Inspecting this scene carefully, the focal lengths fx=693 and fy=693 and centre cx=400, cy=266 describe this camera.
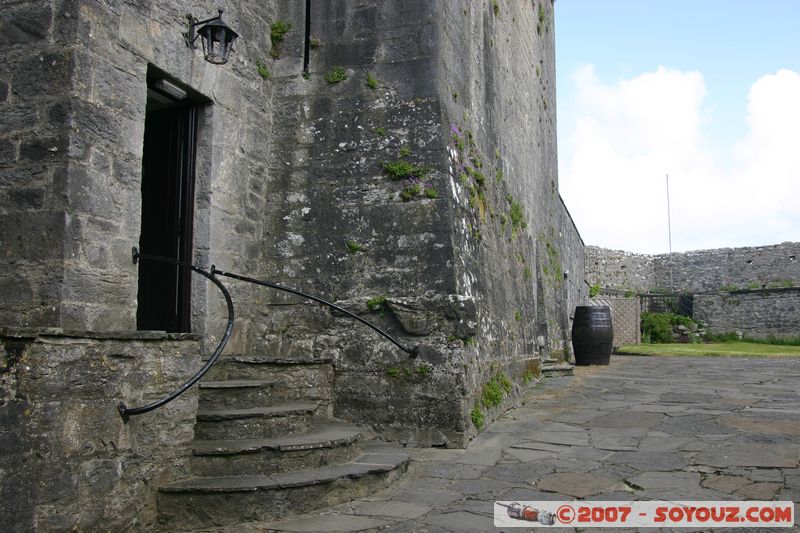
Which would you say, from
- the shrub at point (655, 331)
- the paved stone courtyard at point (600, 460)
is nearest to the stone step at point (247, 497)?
the paved stone courtyard at point (600, 460)

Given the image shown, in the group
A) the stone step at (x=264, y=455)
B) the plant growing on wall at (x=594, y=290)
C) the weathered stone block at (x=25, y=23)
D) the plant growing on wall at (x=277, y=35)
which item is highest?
the plant growing on wall at (x=277, y=35)

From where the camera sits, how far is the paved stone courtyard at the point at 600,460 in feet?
12.4

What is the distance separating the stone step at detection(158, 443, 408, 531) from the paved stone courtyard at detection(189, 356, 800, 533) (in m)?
0.11

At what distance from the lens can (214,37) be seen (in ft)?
16.6

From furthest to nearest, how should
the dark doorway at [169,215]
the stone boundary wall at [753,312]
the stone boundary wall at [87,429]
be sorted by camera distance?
1. the stone boundary wall at [753,312]
2. the dark doorway at [169,215]
3. the stone boundary wall at [87,429]

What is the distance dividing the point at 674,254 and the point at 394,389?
83.8 ft

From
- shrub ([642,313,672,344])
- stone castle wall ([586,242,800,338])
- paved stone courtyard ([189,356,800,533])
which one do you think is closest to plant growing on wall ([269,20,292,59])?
paved stone courtyard ([189,356,800,533])

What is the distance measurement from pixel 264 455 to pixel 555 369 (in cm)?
734

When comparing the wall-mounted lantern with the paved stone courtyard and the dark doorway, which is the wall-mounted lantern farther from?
the paved stone courtyard

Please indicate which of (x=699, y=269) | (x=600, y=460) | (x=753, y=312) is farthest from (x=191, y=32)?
(x=699, y=269)

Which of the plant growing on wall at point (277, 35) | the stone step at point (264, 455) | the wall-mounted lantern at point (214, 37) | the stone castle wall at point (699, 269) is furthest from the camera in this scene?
the stone castle wall at point (699, 269)

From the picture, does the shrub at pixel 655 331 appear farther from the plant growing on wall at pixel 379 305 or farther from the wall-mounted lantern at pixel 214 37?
the wall-mounted lantern at pixel 214 37

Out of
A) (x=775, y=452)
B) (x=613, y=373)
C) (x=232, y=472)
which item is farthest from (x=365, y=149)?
(x=613, y=373)

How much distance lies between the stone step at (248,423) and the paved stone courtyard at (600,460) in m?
0.73
